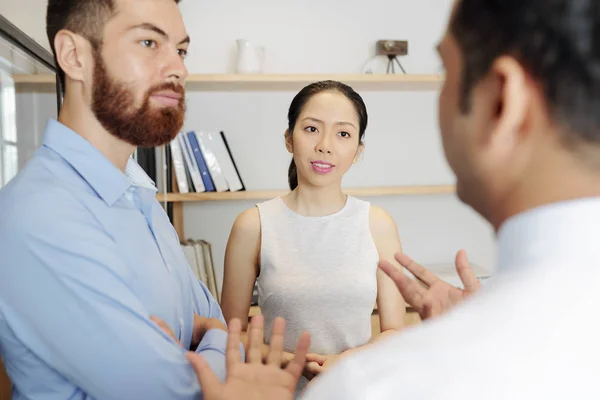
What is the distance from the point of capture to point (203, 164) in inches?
109

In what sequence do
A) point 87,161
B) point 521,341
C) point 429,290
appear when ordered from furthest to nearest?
point 87,161
point 429,290
point 521,341

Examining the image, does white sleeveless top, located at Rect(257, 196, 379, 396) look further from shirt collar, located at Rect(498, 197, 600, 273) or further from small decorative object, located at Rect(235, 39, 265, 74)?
small decorative object, located at Rect(235, 39, 265, 74)

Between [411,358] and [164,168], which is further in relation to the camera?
[164,168]

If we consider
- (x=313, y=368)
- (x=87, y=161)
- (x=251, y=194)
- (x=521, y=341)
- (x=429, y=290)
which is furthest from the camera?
(x=251, y=194)

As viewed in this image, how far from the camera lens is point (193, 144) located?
2.76 metres

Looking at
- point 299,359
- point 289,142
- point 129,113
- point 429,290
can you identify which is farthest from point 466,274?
point 289,142

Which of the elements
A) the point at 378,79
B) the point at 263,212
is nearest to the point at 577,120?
the point at 263,212

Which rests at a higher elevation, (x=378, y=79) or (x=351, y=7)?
(x=351, y=7)

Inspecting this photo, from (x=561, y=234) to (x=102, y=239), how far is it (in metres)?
0.69

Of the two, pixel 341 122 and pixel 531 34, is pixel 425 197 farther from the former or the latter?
pixel 531 34

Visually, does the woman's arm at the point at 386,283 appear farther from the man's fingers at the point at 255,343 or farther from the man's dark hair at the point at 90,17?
the man's dark hair at the point at 90,17

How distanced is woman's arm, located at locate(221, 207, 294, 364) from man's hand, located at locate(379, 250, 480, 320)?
76cm

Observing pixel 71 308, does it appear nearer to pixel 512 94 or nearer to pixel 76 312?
pixel 76 312

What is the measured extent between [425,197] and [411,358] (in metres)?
2.85
